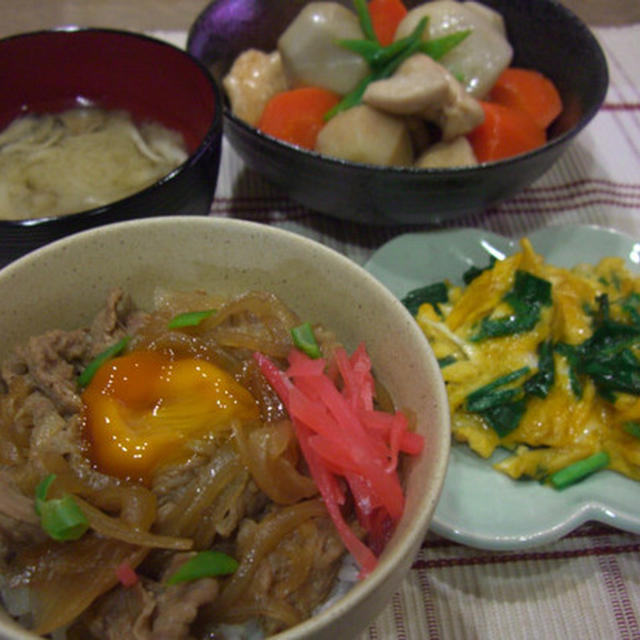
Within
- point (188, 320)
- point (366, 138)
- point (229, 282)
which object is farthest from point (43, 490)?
point (366, 138)

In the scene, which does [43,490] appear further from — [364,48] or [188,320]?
[364,48]

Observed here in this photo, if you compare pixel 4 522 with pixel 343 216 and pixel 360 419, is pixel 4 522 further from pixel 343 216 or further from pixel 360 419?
pixel 343 216

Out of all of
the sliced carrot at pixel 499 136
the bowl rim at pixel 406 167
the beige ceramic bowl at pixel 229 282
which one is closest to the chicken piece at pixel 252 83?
the bowl rim at pixel 406 167

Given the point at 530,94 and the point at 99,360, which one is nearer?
the point at 99,360

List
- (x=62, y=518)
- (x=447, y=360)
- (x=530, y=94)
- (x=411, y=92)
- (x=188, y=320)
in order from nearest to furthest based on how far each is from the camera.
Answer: (x=62, y=518), (x=188, y=320), (x=447, y=360), (x=411, y=92), (x=530, y=94)

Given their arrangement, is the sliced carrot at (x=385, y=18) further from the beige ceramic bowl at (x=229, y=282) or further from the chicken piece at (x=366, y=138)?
the beige ceramic bowl at (x=229, y=282)

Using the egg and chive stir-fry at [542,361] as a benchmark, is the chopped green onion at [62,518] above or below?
above

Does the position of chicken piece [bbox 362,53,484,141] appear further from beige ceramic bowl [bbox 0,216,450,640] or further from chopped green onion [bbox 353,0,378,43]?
beige ceramic bowl [bbox 0,216,450,640]
